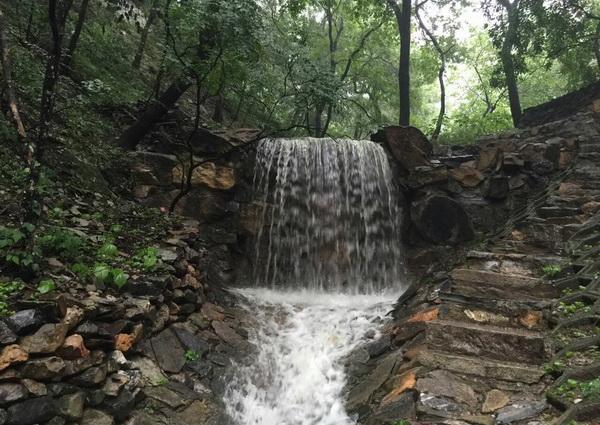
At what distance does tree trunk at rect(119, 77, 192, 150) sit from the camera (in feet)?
32.5

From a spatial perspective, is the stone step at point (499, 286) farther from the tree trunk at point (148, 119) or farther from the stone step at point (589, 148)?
the tree trunk at point (148, 119)

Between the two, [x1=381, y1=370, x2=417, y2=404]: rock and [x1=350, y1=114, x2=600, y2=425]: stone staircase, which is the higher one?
[x1=350, y1=114, x2=600, y2=425]: stone staircase

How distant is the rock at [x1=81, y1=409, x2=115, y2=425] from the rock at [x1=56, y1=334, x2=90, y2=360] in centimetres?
53

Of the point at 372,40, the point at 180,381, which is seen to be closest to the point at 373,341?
the point at 180,381

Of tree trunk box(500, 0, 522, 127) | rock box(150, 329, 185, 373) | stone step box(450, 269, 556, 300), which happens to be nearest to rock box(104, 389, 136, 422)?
rock box(150, 329, 185, 373)

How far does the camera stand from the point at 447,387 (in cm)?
444

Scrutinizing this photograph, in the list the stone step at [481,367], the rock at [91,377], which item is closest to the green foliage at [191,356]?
the rock at [91,377]

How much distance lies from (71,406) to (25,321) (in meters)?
0.89

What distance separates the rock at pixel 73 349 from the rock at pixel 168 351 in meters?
1.16

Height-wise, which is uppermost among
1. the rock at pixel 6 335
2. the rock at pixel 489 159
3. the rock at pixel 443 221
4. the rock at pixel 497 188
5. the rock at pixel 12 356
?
the rock at pixel 489 159

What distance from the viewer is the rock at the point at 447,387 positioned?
428 centimetres

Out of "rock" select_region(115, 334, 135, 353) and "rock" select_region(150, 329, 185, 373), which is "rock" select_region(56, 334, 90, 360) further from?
"rock" select_region(150, 329, 185, 373)

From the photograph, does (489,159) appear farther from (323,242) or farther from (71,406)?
(71,406)

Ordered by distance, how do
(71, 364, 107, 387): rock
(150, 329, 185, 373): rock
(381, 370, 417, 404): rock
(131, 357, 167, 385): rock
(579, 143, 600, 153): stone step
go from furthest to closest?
(579, 143, 600, 153): stone step, (150, 329, 185, 373): rock, (131, 357, 167, 385): rock, (381, 370, 417, 404): rock, (71, 364, 107, 387): rock
